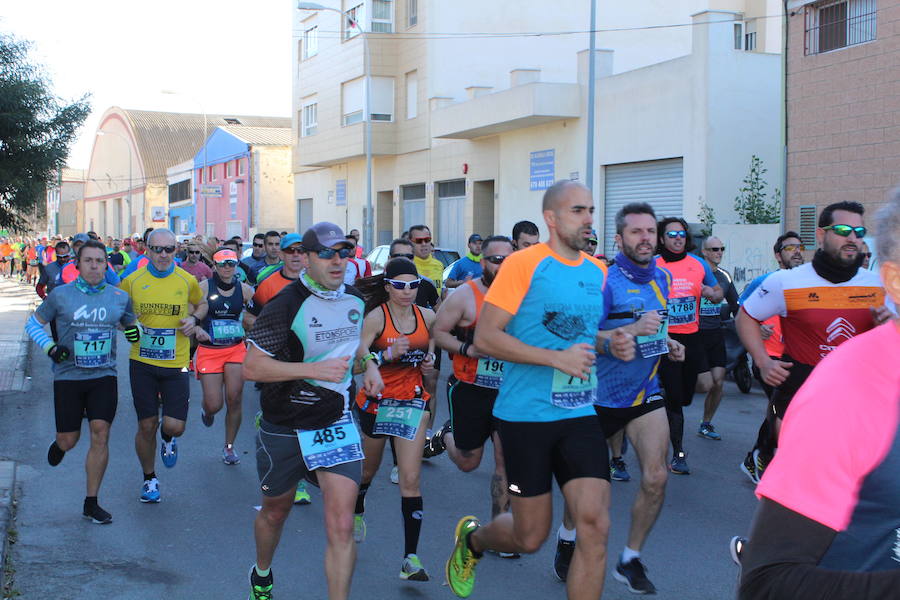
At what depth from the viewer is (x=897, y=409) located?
168cm

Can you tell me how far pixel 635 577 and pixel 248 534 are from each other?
2.66m

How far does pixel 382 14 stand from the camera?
36.0m

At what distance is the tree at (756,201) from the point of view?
66.0 feet

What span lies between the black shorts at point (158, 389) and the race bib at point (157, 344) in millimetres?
84

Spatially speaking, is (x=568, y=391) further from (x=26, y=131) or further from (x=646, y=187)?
(x=646, y=187)

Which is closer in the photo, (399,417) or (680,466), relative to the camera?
(399,417)

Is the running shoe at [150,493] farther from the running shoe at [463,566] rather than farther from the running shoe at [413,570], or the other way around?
the running shoe at [463,566]

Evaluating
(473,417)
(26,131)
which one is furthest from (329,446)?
(26,131)

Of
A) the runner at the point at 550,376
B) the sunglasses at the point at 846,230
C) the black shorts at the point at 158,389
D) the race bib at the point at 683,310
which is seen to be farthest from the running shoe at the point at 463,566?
the race bib at the point at 683,310

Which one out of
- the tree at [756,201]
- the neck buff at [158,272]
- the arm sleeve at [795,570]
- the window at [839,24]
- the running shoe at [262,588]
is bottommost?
the running shoe at [262,588]

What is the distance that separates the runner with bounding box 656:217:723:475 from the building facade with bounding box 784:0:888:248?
870 centimetres

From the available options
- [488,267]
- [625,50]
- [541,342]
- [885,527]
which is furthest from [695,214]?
[885,527]

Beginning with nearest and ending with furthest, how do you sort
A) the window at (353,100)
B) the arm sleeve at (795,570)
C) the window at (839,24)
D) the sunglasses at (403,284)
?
the arm sleeve at (795,570)
the sunglasses at (403,284)
the window at (839,24)
the window at (353,100)

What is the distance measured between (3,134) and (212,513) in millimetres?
10046
